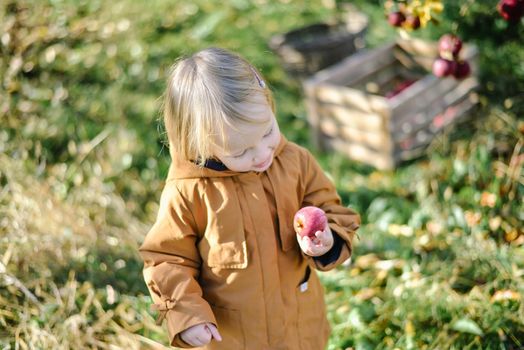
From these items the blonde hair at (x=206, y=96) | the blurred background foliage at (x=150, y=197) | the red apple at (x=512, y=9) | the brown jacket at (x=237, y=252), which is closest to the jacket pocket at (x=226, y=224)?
the brown jacket at (x=237, y=252)

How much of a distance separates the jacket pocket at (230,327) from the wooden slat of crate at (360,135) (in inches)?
81.2

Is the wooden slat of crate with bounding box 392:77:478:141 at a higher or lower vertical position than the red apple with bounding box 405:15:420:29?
lower

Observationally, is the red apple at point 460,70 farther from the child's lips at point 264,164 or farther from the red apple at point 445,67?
the child's lips at point 264,164

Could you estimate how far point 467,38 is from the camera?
3.83 m

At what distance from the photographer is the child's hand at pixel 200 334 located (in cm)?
192

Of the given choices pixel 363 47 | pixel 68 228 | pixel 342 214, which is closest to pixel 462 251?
pixel 342 214

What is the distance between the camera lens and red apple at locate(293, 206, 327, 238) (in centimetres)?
187

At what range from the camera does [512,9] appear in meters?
2.72

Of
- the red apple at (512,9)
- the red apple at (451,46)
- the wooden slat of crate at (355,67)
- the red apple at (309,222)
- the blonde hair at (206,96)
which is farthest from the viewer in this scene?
the wooden slat of crate at (355,67)

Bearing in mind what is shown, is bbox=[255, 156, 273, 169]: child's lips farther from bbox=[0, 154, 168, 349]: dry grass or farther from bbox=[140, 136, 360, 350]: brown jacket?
bbox=[0, 154, 168, 349]: dry grass

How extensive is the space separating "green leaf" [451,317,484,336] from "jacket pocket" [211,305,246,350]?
102cm

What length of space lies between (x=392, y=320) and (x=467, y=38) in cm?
186

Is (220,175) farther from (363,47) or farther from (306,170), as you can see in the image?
(363,47)

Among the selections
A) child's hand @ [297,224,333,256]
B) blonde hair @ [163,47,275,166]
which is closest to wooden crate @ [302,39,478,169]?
child's hand @ [297,224,333,256]
